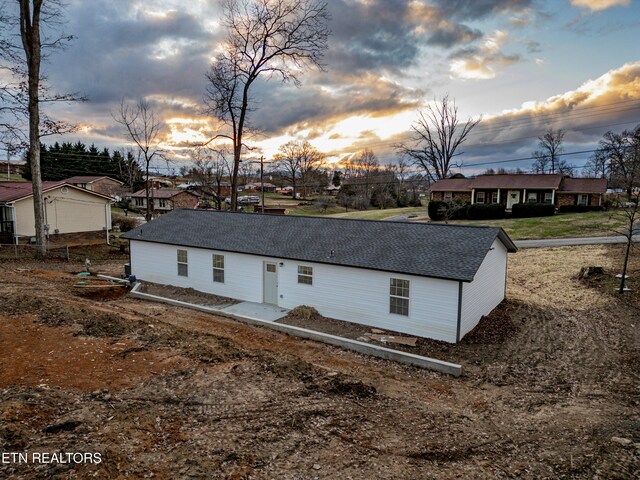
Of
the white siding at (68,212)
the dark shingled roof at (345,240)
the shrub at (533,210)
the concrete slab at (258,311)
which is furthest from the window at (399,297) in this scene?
the shrub at (533,210)

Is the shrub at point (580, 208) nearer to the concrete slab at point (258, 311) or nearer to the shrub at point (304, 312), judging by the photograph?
the shrub at point (304, 312)

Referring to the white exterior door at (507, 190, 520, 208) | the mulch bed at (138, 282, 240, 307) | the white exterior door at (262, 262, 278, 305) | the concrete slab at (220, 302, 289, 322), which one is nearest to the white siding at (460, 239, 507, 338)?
the concrete slab at (220, 302, 289, 322)

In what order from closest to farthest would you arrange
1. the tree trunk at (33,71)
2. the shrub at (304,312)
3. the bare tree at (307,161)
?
the shrub at (304,312), the tree trunk at (33,71), the bare tree at (307,161)

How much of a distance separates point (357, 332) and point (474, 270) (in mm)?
4382

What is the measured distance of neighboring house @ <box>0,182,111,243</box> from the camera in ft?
97.3

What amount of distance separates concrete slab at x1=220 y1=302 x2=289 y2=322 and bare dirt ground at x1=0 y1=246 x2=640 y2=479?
139 cm

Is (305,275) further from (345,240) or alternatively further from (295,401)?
(295,401)

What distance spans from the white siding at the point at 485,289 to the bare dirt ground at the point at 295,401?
83 cm

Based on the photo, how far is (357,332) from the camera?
14.2 metres

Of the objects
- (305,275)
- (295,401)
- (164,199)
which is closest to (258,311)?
(305,275)

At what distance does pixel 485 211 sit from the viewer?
41.0 meters

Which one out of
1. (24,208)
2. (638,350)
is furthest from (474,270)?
(24,208)

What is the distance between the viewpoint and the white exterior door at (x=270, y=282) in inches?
678

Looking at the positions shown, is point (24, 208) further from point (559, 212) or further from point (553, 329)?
point (559, 212)
